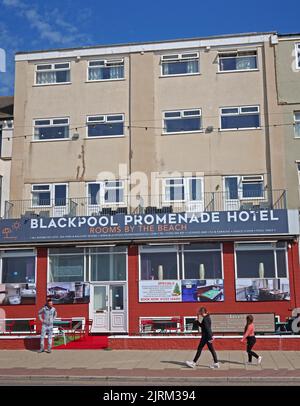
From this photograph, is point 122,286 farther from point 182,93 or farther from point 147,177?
point 182,93

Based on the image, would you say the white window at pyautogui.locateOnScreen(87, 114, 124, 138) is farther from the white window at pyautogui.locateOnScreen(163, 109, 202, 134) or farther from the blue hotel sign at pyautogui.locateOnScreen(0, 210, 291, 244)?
the blue hotel sign at pyautogui.locateOnScreen(0, 210, 291, 244)

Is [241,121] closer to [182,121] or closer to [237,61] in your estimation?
[182,121]

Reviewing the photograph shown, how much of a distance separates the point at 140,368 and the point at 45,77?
16.9 metres

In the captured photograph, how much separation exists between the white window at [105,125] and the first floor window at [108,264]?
5545 mm

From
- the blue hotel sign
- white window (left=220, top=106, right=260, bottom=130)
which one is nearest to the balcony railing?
the blue hotel sign

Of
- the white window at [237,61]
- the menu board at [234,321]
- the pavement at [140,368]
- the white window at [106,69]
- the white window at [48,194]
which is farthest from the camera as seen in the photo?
the white window at [106,69]

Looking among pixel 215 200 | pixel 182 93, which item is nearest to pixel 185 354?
pixel 215 200

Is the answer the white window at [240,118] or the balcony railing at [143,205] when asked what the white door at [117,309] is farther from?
the white window at [240,118]

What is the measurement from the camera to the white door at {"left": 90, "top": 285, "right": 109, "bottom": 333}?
2233 centimetres

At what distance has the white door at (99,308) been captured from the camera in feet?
73.3

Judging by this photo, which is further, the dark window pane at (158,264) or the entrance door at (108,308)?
the dark window pane at (158,264)

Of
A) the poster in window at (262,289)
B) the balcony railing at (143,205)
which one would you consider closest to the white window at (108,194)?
the balcony railing at (143,205)

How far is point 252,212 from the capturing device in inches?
846

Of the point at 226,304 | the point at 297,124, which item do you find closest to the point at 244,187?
the point at 297,124
